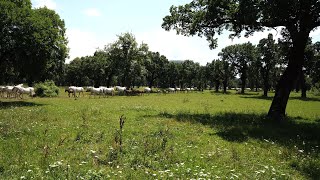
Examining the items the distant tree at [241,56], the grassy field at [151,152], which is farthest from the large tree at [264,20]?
Result: the distant tree at [241,56]

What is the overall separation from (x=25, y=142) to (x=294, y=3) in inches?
808

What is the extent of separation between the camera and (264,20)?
27.6 meters

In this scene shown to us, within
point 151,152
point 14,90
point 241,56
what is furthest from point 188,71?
point 151,152

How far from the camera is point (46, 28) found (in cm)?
3819

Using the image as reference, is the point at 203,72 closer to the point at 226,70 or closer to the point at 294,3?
the point at 226,70

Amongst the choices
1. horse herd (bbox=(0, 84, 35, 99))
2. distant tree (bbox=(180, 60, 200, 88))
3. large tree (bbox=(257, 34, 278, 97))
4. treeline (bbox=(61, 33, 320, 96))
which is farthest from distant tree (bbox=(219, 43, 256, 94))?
horse herd (bbox=(0, 84, 35, 99))

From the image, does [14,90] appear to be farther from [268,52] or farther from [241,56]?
[241,56]

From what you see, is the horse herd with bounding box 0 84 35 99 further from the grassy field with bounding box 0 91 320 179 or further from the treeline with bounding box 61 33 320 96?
the treeline with bounding box 61 33 320 96

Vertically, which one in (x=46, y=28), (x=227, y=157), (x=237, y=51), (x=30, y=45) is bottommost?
(x=227, y=157)

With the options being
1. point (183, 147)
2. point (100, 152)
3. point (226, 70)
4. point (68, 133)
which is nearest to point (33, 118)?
point (68, 133)

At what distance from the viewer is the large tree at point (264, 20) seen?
78.2ft

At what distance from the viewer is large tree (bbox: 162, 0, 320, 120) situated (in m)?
23.8

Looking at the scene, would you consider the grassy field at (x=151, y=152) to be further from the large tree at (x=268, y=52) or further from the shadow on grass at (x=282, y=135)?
the large tree at (x=268, y=52)

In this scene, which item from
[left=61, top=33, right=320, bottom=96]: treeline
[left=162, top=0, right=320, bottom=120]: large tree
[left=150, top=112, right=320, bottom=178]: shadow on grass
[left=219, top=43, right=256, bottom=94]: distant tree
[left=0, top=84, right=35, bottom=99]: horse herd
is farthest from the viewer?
[left=219, top=43, right=256, bottom=94]: distant tree
